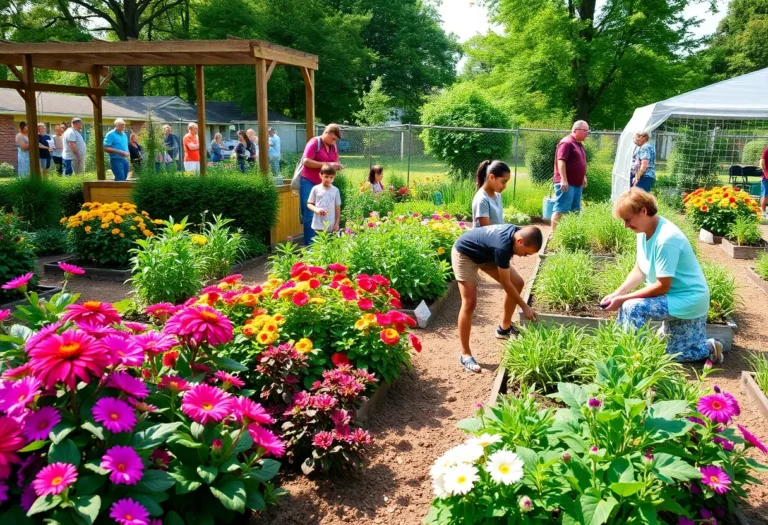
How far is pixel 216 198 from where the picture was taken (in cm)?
891

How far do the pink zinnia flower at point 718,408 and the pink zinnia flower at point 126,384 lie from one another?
2.23 metres

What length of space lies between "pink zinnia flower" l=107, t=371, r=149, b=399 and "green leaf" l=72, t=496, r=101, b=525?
36 cm

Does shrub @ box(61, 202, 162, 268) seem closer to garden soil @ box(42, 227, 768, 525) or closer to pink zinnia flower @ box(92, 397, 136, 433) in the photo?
garden soil @ box(42, 227, 768, 525)

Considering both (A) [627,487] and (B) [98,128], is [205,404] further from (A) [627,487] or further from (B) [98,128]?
(B) [98,128]

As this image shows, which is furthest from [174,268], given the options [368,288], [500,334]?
[500,334]

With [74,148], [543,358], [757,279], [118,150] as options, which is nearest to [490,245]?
[543,358]

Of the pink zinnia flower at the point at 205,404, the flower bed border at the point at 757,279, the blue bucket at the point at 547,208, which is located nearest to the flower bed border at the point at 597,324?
the flower bed border at the point at 757,279

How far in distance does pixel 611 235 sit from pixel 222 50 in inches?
238

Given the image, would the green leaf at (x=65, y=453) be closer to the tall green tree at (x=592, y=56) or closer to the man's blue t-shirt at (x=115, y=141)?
the man's blue t-shirt at (x=115, y=141)

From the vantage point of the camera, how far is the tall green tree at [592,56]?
2282 centimetres

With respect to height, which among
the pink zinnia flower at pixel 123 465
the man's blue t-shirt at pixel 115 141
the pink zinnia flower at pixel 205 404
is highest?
the man's blue t-shirt at pixel 115 141

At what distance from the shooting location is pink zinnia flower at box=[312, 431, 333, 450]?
313 centimetres

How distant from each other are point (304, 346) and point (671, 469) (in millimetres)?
2048

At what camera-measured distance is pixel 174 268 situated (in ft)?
18.7
